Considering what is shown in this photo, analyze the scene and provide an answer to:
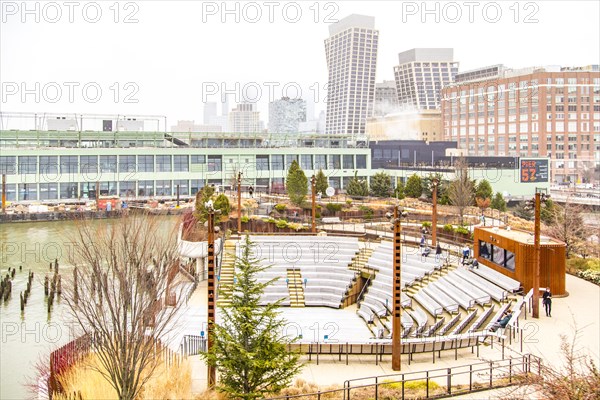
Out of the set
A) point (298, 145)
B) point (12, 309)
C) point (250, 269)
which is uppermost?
point (298, 145)

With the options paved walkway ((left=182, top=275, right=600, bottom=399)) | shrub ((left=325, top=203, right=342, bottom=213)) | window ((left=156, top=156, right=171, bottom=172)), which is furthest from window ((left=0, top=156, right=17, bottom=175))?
paved walkway ((left=182, top=275, right=600, bottom=399))

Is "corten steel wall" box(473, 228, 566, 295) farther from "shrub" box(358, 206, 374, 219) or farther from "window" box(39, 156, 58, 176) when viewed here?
"window" box(39, 156, 58, 176)

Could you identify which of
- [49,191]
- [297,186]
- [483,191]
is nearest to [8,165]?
[49,191]

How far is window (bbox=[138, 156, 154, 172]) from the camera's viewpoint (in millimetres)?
60406

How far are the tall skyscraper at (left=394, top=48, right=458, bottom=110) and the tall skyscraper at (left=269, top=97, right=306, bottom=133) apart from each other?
122 feet

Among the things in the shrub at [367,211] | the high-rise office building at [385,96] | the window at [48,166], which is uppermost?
the high-rise office building at [385,96]

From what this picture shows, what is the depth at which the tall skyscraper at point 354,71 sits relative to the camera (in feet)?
552

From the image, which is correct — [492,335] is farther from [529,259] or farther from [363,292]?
[363,292]

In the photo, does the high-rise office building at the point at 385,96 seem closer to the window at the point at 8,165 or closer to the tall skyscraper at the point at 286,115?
the tall skyscraper at the point at 286,115

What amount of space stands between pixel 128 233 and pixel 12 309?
15.2 m

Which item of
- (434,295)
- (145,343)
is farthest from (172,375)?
(434,295)

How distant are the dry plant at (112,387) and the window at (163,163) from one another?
48371 millimetres

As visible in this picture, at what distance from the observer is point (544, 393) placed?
824 cm

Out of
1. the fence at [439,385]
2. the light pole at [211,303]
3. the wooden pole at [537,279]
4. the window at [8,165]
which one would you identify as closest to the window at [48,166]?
the window at [8,165]
